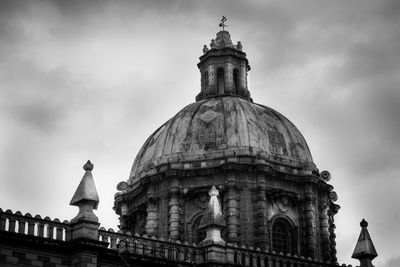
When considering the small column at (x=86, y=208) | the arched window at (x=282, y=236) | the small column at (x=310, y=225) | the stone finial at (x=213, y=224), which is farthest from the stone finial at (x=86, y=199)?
the small column at (x=310, y=225)

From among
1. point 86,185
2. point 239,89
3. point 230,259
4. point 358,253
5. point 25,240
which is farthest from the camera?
point 239,89

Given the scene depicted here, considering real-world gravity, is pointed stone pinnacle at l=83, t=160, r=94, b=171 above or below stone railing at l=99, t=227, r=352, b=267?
above

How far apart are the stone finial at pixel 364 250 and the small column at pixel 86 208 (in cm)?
1525

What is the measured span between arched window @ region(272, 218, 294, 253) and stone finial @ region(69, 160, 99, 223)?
1512 centimetres

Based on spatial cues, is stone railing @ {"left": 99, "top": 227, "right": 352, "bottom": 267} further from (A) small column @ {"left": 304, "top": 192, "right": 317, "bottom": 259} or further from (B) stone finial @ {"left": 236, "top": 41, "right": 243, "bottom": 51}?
(B) stone finial @ {"left": 236, "top": 41, "right": 243, "bottom": 51}

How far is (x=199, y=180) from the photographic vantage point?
48000 millimetres

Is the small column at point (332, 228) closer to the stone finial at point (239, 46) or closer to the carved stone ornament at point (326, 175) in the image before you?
the carved stone ornament at point (326, 175)

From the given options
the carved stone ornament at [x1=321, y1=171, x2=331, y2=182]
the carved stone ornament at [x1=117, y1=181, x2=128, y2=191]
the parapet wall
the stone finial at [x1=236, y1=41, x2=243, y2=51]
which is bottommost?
the parapet wall

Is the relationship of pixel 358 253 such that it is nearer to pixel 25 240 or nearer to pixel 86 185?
pixel 86 185

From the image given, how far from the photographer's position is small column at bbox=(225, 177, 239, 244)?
4553 cm

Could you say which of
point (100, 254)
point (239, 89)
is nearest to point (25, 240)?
point (100, 254)

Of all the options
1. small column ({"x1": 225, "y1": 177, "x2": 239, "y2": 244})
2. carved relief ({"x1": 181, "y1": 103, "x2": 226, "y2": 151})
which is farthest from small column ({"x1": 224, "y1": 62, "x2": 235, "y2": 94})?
small column ({"x1": 225, "y1": 177, "x2": 239, "y2": 244})

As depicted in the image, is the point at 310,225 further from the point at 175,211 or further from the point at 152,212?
the point at 152,212

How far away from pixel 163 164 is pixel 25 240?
17001mm
